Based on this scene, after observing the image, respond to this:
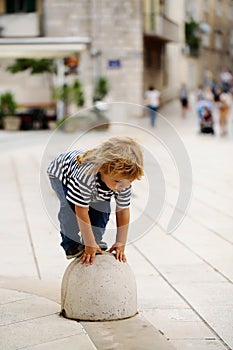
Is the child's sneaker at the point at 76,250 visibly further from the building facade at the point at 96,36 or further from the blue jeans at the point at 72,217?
the building facade at the point at 96,36

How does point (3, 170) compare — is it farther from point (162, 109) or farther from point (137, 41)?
point (162, 109)

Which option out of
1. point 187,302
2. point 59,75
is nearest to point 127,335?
point 187,302

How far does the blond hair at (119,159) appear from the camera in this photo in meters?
5.25

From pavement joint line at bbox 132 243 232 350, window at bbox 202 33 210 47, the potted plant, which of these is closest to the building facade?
the potted plant

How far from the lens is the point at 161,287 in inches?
274

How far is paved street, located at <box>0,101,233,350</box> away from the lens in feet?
17.5

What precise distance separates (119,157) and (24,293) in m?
1.66

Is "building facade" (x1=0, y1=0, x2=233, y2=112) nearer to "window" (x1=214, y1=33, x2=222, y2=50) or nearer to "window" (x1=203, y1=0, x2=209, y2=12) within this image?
"window" (x1=203, y1=0, x2=209, y2=12)

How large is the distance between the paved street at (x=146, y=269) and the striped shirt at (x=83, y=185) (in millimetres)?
151

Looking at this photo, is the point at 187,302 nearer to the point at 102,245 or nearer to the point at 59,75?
the point at 102,245

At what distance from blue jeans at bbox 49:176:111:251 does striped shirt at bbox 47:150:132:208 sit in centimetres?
8

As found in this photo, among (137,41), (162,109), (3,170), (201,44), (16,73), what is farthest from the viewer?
(201,44)

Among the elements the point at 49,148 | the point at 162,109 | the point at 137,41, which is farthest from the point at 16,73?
the point at 49,148

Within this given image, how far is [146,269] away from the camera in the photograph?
770cm
